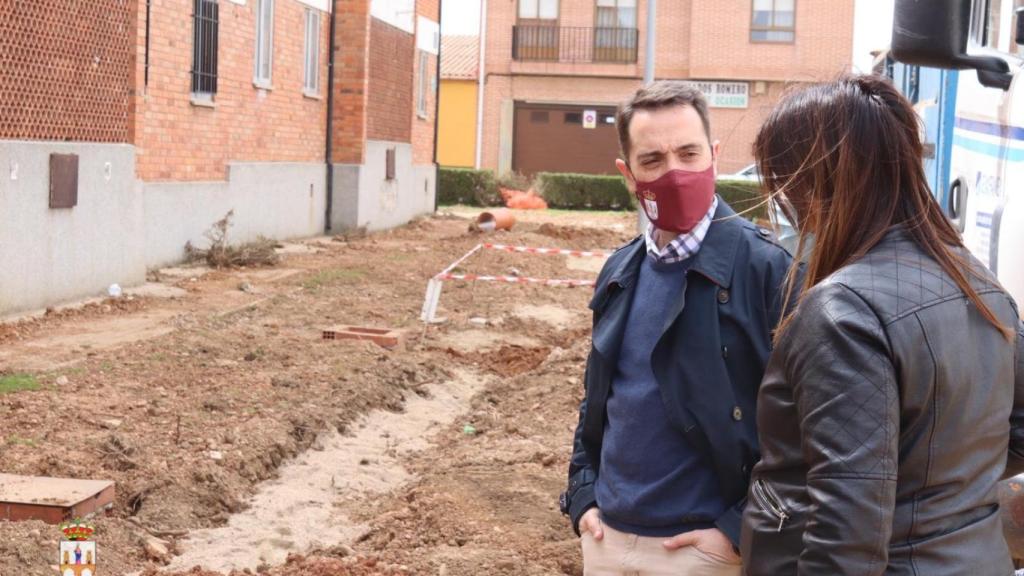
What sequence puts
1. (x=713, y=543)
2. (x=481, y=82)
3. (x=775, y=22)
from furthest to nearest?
1. (x=481, y=82)
2. (x=775, y=22)
3. (x=713, y=543)

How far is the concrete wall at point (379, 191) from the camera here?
25031 millimetres

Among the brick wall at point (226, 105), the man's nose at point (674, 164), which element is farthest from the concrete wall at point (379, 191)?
the man's nose at point (674, 164)

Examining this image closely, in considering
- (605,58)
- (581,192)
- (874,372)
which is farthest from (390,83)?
(874,372)

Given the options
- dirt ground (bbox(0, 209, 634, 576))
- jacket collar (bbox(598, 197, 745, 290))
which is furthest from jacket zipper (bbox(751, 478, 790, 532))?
dirt ground (bbox(0, 209, 634, 576))

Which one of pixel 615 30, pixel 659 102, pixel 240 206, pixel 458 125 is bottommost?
pixel 240 206

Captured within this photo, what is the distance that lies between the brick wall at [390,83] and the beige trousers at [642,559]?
2309cm

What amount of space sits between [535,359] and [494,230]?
14194 mm

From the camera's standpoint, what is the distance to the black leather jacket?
2.12 metres

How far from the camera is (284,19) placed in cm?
2203

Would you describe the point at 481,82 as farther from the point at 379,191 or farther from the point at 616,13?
the point at 379,191

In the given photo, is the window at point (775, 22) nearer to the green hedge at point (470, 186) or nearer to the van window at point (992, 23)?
the green hedge at point (470, 186)

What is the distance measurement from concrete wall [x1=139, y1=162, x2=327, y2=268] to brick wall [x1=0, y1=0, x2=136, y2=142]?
4.44 feet

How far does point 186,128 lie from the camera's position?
58.7ft

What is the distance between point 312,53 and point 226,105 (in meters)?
4.71
